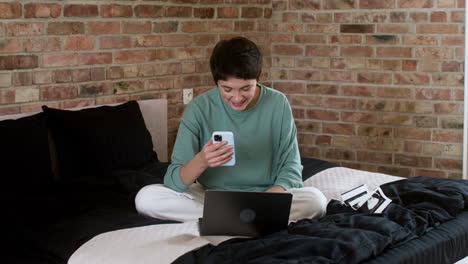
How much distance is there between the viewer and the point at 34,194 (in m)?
3.10

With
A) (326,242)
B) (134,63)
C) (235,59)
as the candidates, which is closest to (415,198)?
(326,242)

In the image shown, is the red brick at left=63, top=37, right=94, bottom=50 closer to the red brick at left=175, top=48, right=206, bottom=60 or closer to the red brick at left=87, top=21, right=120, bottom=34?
the red brick at left=87, top=21, right=120, bottom=34

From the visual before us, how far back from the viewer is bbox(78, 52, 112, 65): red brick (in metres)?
3.78

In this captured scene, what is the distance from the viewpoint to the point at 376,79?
178 inches

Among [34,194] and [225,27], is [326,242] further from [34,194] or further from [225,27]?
[225,27]

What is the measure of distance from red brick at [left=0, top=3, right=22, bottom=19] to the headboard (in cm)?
89

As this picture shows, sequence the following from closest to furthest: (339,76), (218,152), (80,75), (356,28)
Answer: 1. (218,152)
2. (80,75)
3. (356,28)
4. (339,76)

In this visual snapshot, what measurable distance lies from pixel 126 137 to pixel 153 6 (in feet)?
3.22

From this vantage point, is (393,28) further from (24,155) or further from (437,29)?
(24,155)

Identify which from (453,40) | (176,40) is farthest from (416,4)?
(176,40)

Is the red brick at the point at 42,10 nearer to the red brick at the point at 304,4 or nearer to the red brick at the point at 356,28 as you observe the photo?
the red brick at the point at 304,4

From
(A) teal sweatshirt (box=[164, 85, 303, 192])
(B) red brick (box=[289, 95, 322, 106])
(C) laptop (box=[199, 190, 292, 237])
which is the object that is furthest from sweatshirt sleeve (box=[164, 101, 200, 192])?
(B) red brick (box=[289, 95, 322, 106])

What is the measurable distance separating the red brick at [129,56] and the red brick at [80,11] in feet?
0.95

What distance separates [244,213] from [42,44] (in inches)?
67.2
